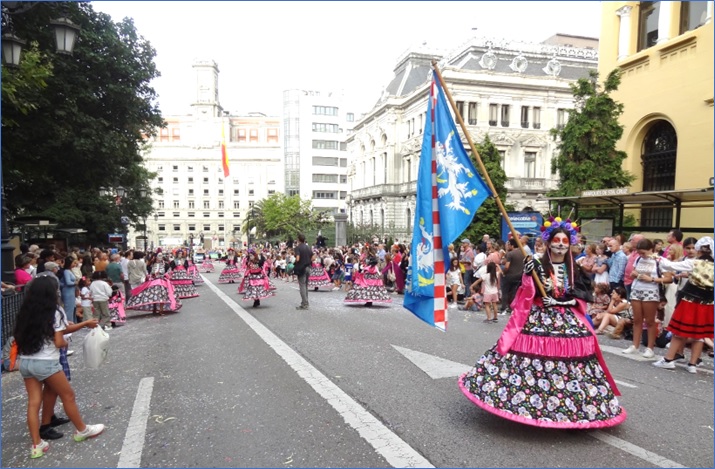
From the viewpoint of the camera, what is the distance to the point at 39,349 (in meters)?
4.08

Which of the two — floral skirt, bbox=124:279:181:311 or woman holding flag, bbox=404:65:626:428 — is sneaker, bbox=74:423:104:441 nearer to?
woman holding flag, bbox=404:65:626:428

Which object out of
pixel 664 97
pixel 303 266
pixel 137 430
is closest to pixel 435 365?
pixel 137 430

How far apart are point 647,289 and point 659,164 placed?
15.2 meters

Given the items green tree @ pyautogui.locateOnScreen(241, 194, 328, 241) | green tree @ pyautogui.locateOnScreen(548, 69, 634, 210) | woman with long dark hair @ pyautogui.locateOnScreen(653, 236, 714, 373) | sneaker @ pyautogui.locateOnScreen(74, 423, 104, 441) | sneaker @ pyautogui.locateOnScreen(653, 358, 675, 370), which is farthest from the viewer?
green tree @ pyautogui.locateOnScreen(241, 194, 328, 241)

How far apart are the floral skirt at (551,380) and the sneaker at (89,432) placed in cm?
367

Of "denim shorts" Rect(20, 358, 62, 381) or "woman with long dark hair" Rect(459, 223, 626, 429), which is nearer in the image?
"woman with long dark hair" Rect(459, 223, 626, 429)

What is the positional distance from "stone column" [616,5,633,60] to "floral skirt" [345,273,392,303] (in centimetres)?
1598

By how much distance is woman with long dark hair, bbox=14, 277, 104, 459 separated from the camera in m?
4.06

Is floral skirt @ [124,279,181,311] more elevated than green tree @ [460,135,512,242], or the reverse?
green tree @ [460,135,512,242]

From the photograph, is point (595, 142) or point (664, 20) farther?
point (595, 142)

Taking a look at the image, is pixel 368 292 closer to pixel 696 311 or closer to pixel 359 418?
pixel 696 311

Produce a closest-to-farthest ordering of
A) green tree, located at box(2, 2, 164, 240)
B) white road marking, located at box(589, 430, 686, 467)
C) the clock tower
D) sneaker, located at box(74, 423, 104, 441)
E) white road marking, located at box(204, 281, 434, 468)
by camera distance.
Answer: white road marking, located at box(589, 430, 686, 467)
white road marking, located at box(204, 281, 434, 468)
sneaker, located at box(74, 423, 104, 441)
green tree, located at box(2, 2, 164, 240)
the clock tower

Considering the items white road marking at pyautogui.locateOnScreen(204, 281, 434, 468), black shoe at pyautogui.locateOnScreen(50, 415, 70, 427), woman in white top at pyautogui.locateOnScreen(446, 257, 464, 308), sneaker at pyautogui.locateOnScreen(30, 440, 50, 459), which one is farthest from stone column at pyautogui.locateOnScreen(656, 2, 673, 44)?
sneaker at pyautogui.locateOnScreen(30, 440, 50, 459)

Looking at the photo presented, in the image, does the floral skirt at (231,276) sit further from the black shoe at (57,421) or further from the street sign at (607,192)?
the black shoe at (57,421)
